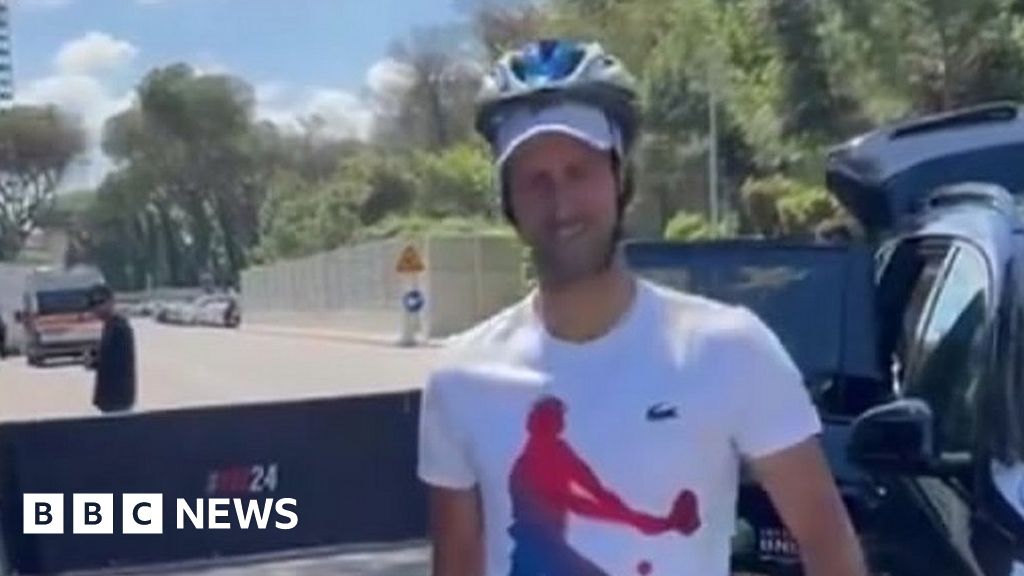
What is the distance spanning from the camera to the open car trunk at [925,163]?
19.3ft

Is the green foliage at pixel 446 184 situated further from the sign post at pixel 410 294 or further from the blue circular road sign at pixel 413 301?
the blue circular road sign at pixel 413 301

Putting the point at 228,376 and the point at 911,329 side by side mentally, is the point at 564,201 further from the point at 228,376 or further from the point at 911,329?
the point at 228,376

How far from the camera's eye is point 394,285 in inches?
2327

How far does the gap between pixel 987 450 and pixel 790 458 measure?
2104mm

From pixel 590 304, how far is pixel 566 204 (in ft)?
0.39

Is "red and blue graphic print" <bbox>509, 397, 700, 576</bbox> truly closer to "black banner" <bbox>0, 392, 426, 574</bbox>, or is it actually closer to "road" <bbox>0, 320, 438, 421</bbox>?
"black banner" <bbox>0, 392, 426, 574</bbox>

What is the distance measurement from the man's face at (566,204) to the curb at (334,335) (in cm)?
4087

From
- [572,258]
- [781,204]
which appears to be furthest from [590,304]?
[781,204]

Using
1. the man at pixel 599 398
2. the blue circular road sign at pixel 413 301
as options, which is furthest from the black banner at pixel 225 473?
the blue circular road sign at pixel 413 301

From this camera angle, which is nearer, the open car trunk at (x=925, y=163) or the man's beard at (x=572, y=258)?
the man's beard at (x=572, y=258)

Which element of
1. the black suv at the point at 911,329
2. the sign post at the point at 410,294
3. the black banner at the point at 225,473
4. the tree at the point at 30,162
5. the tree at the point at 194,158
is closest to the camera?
the black suv at the point at 911,329

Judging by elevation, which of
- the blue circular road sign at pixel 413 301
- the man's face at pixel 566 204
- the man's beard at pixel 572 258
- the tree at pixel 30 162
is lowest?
the blue circular road sign at pixel 413 301

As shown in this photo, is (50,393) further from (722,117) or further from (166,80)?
(166,80)

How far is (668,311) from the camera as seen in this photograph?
2.68 metres
